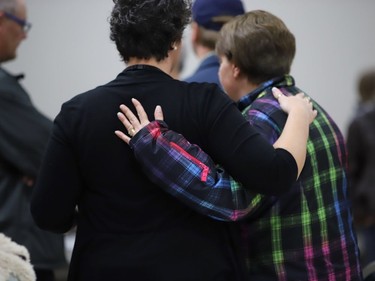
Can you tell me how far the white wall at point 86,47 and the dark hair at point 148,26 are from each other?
126 inches

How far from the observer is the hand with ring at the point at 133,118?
1.81 m

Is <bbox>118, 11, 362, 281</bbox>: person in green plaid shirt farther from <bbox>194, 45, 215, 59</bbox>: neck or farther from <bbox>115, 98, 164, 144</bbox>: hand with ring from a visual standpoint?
<bbox>194, 45, 215, 59</bbox>: neck

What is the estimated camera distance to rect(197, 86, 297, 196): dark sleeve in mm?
1768

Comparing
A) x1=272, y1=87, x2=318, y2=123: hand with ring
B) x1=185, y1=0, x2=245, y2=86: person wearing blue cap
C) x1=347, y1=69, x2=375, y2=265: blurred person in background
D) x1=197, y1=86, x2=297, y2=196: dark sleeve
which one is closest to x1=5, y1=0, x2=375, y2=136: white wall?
x1=347, y1=69, x2=375, y2=265: blurred person in background

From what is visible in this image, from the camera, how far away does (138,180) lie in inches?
73.0

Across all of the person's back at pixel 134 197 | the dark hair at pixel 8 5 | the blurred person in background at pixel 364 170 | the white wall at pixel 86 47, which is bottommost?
the blurred person in background at pixel 364 170

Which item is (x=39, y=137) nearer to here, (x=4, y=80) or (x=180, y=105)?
(x=4, y=80)

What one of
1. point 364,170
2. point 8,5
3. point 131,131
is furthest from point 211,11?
point 364,170

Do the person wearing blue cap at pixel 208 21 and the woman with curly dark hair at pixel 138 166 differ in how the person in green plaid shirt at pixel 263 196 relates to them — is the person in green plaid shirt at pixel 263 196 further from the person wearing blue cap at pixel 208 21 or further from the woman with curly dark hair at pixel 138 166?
the person wearing blue cap at pixel 208 21

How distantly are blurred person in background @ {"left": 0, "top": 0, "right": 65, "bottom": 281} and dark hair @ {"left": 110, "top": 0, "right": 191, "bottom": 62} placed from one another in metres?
0.98

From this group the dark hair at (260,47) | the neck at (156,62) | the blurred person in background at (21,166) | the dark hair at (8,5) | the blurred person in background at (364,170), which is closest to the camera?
the neck at (156,62)

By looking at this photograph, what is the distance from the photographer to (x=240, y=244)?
202cm

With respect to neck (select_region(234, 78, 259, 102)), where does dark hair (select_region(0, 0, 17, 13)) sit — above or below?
above

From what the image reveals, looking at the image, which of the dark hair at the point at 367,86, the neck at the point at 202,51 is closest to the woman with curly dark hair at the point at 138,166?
the neck at the point at 202,51
